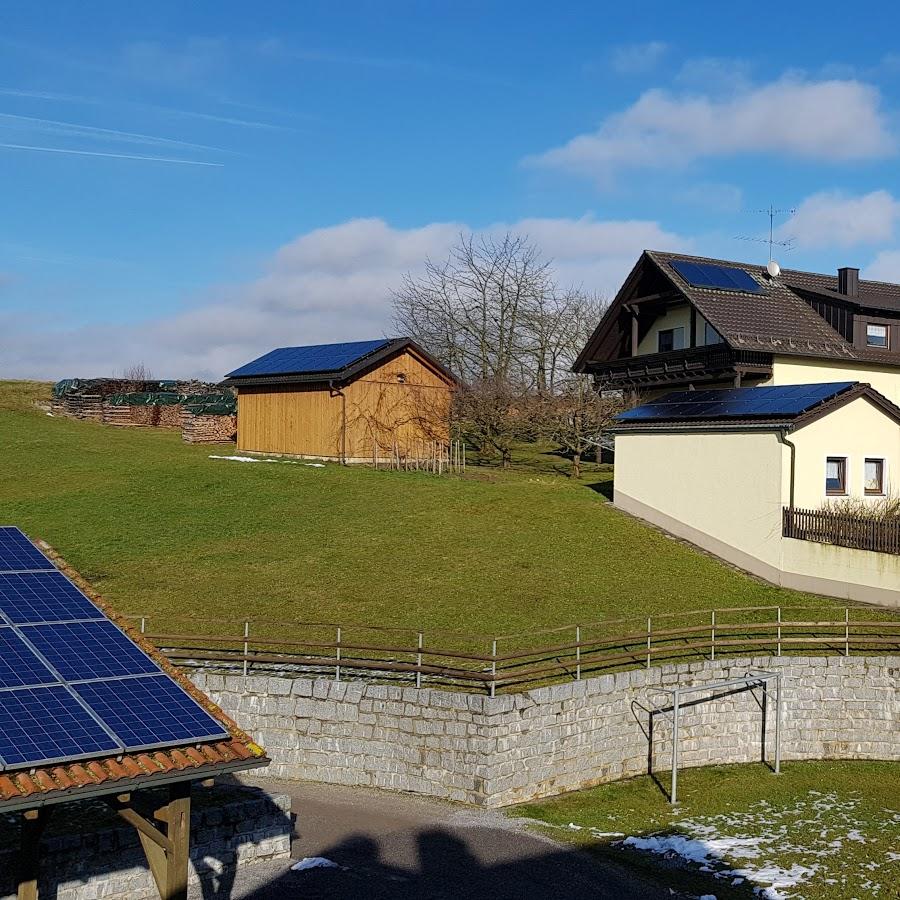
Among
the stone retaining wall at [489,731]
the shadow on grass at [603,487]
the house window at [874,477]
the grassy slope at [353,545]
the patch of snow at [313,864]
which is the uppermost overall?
the house window at [874,477]

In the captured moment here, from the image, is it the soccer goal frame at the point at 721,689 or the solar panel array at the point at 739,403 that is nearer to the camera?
the soccer goal frame at the point at 721,689

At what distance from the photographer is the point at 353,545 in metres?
28.2

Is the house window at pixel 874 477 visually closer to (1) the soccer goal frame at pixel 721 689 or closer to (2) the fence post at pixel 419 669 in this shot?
(1) the soccer goal frame at pixel 721 689

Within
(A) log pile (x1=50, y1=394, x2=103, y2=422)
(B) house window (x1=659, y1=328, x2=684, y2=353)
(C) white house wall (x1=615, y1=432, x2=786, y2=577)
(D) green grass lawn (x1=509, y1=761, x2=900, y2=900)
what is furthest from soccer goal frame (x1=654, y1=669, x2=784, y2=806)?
(A) log pile (x1=50, y1=394, x2=103, y2=422)

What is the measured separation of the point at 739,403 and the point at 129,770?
975 inches

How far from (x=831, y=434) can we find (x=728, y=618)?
297 inches

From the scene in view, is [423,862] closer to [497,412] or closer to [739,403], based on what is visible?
[739,403]

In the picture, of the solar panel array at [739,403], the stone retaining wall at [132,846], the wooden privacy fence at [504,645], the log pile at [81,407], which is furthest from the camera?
the log pile at [81,407]

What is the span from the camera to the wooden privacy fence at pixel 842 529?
24875mm

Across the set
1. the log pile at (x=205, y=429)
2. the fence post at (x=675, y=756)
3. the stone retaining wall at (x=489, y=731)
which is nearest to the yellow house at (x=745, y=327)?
the stone retaining wall at (x=489, y=731)

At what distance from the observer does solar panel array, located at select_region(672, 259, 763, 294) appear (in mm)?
37000

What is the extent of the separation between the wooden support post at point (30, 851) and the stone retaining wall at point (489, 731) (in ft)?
27.0

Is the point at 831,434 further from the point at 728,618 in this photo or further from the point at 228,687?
the point at 228,687

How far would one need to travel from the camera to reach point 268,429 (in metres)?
43.9
